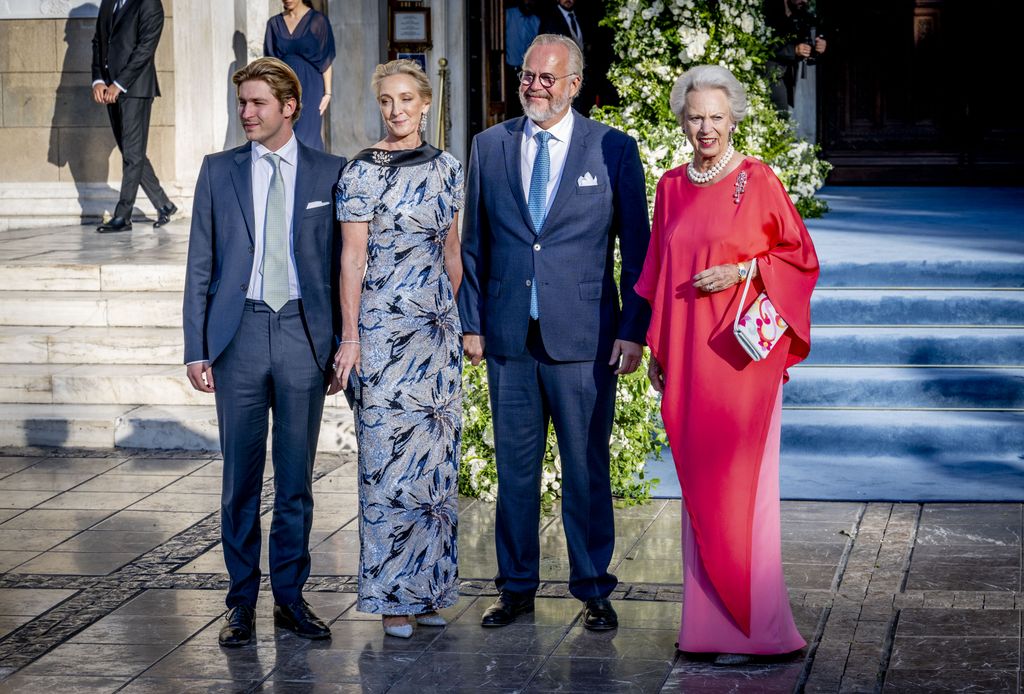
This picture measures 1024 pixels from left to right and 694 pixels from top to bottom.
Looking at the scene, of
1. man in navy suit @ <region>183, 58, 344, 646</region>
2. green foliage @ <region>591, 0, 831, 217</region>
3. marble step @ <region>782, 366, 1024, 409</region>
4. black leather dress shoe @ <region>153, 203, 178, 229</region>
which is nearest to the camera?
man in navy suit @ <region>183, 58, 344, 646</region>

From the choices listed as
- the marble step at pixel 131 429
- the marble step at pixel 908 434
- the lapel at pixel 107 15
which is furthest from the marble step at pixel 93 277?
the marble step at pixel 908 434

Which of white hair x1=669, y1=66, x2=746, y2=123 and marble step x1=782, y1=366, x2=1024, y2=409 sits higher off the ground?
white hair x1=669, y1=66, x2=746, y2=123

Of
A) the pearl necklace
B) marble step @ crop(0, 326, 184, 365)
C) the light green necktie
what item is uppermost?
the pearl necklace

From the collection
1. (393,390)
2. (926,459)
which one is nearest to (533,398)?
(393,390)

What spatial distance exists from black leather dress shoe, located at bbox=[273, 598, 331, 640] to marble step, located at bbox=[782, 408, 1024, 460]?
3.46 meters

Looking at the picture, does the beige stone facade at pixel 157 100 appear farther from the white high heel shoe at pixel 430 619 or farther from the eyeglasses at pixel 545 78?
the white high heel shoe at pixel 430 619

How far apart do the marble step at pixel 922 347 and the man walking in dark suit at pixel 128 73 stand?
6348mm

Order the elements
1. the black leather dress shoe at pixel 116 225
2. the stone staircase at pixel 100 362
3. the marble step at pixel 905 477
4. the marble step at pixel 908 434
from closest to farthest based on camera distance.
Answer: the marble step at pixel 905 477, the marble step at pixel 908 434, the stone staircase at pixel 100 362, the black leather dress shoe at pixel 116 225

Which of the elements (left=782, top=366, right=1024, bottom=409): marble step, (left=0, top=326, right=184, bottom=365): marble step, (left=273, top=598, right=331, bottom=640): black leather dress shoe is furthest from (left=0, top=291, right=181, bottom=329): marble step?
(left=273, top=598, right=331, bottom=640): black leather dress shoe

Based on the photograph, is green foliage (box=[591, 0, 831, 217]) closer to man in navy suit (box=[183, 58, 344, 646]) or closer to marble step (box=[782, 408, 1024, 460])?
marble step (box=[782, 408, 1024, 460])

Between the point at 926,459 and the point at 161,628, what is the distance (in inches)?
165

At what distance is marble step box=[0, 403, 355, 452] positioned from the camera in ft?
29.5

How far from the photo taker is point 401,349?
567 cm

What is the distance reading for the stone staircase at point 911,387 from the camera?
26.0 ft
